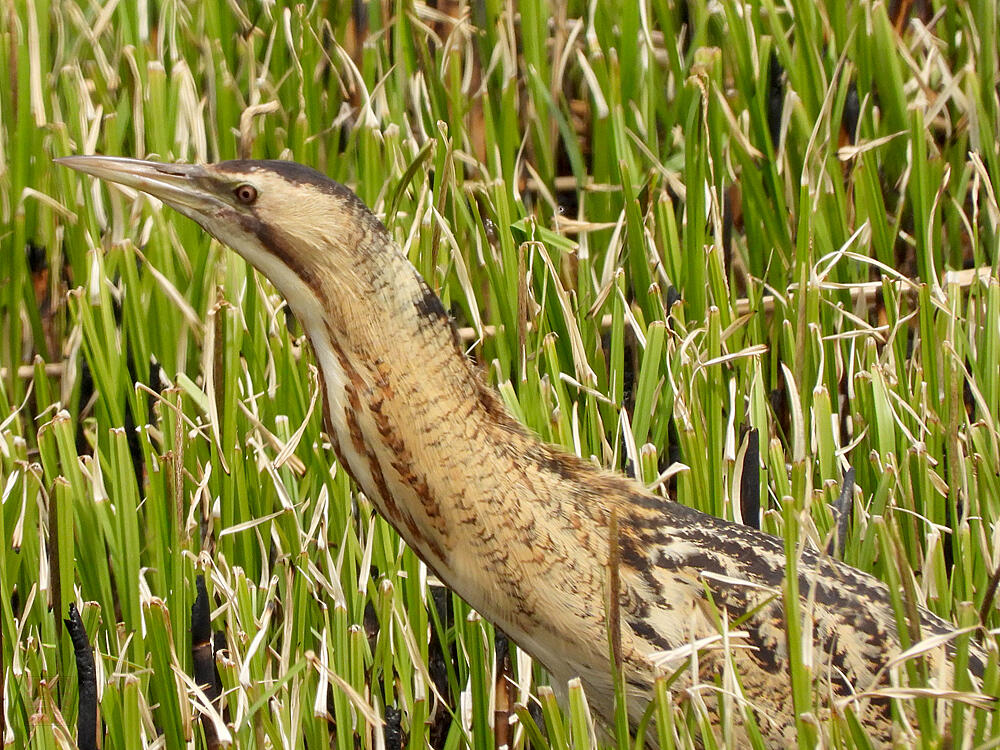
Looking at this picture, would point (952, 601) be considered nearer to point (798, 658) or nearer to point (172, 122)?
point (798, 658)

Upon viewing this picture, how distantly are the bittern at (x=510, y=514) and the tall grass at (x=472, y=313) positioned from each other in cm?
6

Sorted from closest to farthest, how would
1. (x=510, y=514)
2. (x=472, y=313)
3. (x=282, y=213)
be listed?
(x=282, y=213) → (x=510, y=514) → (x=472, y=313)

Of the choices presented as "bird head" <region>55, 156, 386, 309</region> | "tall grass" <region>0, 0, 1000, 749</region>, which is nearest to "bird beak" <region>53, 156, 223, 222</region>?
"bird head" <region>55, 156, 386, 309</region>

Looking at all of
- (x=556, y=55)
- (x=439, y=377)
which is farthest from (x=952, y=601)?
(x=556, y=55)

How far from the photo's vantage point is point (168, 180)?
1.12 m

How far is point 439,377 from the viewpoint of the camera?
1.15 m

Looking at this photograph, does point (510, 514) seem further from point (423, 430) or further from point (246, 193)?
point (246, 193)

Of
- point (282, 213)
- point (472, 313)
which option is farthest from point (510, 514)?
point (472, 313)

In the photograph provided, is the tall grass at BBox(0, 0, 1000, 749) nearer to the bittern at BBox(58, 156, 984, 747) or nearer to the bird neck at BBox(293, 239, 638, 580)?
the bittern at BBox(58, 156, 984, 747)

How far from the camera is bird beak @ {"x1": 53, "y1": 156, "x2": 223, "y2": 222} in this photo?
1.12 m

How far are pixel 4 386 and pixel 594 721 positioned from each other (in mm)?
851

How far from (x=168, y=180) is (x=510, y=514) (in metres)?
0.38

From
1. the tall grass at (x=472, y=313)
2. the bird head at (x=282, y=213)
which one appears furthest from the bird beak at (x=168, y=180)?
the tall grass at (x=472, y=313)

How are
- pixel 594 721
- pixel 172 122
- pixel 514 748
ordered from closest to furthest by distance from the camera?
pixel 594 721, pixel 514 748, pixel 172 122
